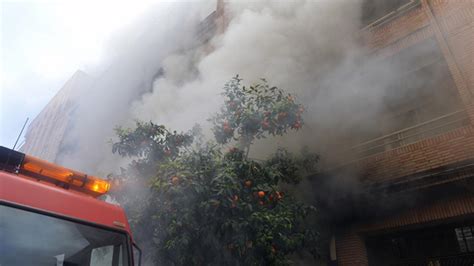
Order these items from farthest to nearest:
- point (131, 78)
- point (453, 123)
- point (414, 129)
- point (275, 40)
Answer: point (131, 78)
point (275, 40)
point (414, 129)
point (453, 123)

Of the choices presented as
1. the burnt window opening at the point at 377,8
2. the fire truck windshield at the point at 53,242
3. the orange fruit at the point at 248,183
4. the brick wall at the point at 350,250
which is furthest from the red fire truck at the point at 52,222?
the burnt window opening at the point at 377,8

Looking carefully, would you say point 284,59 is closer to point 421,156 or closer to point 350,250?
point 421,156

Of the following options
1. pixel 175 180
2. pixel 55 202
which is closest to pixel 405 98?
pixel 175 180

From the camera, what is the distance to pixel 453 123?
17.0 ft

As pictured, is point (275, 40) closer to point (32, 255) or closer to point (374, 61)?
point (374, 61)

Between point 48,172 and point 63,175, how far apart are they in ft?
0.36

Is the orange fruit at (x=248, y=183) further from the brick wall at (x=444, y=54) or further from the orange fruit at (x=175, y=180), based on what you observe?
the brick wall at (x=444, y=54)

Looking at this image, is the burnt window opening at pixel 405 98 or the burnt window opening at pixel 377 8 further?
the burnt window opening at pixel 377 8

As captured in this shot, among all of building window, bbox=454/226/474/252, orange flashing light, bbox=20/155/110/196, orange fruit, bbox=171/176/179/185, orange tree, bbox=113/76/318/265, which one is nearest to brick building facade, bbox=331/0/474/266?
building window, bbox=454/226/474/252

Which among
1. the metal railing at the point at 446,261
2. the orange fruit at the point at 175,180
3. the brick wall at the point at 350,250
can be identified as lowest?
the metal railing at the point at 446,261

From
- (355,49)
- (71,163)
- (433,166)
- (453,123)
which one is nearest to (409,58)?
(355,49)

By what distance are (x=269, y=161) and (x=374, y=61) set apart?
9.80 feet

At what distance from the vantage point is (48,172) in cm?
276

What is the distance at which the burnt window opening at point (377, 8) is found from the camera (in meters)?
6.96
